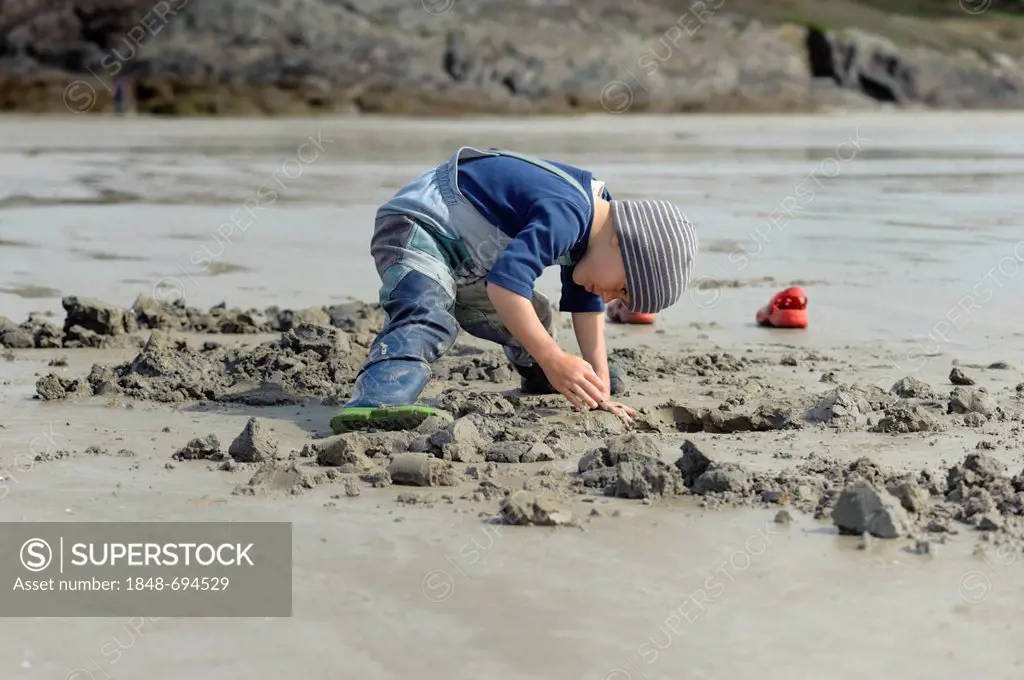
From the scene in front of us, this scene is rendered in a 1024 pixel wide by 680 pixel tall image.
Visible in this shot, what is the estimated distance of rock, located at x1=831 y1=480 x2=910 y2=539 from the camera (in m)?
2.73

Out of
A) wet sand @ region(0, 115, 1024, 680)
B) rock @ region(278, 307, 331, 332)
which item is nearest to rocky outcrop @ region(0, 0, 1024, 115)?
wet sand @ region(0, 115, 1024, 680)

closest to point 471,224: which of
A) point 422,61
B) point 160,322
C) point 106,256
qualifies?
point 160,322

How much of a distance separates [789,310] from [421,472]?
9.17ft

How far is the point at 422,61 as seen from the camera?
1592 inches

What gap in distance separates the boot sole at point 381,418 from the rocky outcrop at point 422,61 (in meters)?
34.1

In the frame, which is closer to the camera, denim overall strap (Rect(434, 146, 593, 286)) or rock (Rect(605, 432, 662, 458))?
rock (Rect(605, 432, 662, 458))

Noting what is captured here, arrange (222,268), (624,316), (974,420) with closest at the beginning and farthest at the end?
(974,420), (624,316), (222,268)

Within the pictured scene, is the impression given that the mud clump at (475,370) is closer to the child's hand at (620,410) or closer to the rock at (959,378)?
the child's hand at (620,410)

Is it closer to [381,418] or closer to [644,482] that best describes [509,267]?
[381,418]

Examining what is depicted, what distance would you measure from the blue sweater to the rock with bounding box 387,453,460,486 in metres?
0.67

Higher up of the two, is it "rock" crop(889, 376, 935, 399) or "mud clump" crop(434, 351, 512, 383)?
"mud clump" crop(434, 351, 512, 383)

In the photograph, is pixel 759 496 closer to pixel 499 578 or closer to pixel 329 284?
pixel 499 578

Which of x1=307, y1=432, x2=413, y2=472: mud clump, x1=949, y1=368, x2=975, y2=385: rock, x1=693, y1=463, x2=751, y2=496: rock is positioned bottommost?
x1=693, y1=463, x2=751, y2=496: rock

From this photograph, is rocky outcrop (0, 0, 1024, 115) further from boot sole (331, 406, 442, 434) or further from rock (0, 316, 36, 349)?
boot sole (331, 406, 442, 434)
